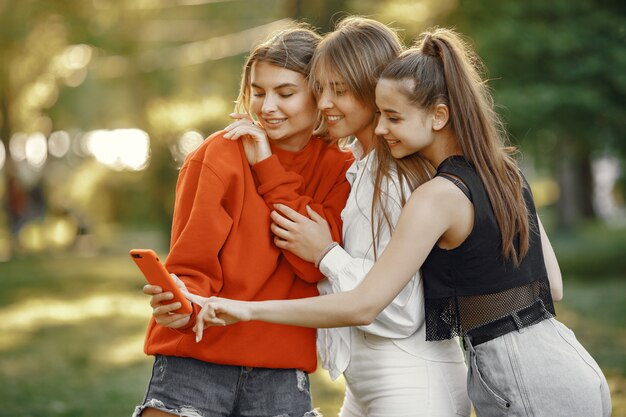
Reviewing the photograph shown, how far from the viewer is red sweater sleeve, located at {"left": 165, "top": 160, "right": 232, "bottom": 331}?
3066 mm

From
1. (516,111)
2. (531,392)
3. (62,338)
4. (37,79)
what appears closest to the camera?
(531,392)

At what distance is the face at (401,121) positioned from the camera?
304cm

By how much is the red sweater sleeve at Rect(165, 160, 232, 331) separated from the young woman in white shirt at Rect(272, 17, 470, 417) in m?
0.22

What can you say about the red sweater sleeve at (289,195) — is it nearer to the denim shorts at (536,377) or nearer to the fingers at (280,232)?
the fingers at (280,232)

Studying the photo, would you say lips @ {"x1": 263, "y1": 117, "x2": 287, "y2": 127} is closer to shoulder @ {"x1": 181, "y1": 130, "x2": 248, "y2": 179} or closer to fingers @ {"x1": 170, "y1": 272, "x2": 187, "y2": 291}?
shoulder @ {"x1": 181, "y1": 130, "x2": 248, "y2": 179}

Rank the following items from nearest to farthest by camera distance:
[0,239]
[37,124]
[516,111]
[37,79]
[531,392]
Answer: [531,392] < [516,111] < [37,79] < [37,124] < [0,239]

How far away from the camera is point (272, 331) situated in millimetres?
3193

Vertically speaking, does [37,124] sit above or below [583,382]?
above

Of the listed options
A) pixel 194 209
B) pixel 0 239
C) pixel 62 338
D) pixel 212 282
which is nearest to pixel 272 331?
pixel 212 282

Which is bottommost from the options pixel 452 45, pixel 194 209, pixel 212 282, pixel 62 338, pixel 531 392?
pixel 62 338

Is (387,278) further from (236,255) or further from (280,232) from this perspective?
(236,255)

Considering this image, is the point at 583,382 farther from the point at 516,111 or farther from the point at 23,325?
the point at 23,325

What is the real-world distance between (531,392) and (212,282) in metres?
1.08

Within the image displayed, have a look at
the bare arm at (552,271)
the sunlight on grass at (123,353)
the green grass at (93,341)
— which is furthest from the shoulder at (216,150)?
the sunlight on grass at (123,353)
